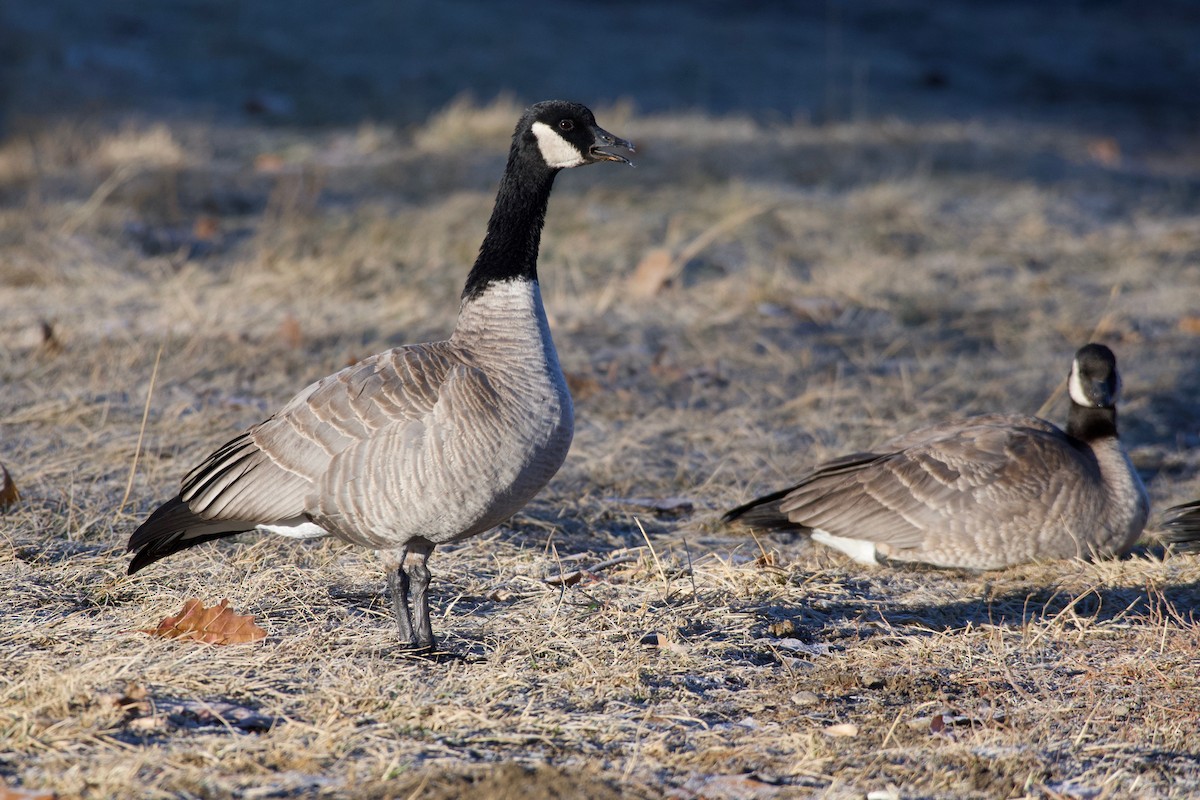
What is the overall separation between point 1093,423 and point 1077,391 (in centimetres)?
16

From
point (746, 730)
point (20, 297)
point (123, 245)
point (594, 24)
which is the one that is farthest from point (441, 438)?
point (594, 24)

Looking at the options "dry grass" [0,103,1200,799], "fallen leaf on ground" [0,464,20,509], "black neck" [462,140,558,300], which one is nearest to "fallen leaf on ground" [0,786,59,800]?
"dry grass" [0,103,1200,799]

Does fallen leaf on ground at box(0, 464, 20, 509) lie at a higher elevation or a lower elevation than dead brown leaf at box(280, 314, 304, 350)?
lower

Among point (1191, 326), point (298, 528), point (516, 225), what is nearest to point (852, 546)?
point (516, 225)

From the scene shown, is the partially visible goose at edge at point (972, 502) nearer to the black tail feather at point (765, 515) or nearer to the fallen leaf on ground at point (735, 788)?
the black tail feather at point (765, 515)

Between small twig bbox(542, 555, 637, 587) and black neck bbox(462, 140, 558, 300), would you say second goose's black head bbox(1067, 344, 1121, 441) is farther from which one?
black neck bbox(462, 140, 558, 300)

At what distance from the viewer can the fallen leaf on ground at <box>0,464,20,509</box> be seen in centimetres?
484

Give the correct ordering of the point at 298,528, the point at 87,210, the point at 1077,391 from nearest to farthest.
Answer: the point at 298,528 < the point at 1077,391 < the point at 87,210

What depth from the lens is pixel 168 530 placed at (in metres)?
4.08

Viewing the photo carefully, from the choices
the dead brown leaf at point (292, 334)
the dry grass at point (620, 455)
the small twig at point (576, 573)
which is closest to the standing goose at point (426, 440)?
the dry grass at point (620, 455)

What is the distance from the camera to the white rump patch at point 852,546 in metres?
5.00

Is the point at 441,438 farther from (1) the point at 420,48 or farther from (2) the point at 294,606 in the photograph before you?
(1) the point at 420,48

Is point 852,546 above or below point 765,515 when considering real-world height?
below

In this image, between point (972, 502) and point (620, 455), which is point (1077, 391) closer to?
point (972, 502)
